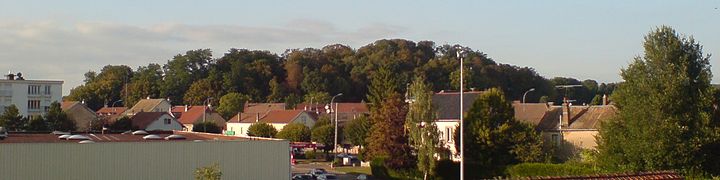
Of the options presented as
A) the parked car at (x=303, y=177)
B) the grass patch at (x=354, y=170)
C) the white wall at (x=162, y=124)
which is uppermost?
the white wall at (x=162, y=124)

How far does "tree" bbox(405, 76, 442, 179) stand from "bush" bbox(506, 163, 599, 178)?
5.36 meters

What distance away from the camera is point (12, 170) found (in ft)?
109

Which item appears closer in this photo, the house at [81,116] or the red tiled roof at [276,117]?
the house at [81,116]

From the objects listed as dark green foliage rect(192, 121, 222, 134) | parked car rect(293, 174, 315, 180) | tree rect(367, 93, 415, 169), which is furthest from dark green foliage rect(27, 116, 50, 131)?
tree rect(367, 93, 415, 169)

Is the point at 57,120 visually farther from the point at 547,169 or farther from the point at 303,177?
the point at 547,169

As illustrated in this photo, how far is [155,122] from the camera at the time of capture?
272ft

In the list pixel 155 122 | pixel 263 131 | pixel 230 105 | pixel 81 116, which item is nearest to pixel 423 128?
pixel 263 131

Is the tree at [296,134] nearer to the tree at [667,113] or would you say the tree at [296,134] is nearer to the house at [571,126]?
the house at [571,126]

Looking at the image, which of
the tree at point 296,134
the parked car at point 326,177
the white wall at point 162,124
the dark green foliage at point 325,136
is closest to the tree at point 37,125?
the white wall at point 162,124

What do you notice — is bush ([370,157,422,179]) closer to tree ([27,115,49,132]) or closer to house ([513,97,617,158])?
house ([513,97,617,158])

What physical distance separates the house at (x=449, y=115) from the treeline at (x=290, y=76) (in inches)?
2426

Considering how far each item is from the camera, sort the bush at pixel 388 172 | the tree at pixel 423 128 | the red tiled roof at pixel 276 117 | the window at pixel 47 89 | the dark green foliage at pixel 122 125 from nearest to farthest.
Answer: the tree at pixel 423 128, the bush at pixel 388 172, the dark green foliage at pixel 122 125, the window at pixel 47 89, the red tiled roof at pixel 276 117

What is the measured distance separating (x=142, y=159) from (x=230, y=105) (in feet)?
256

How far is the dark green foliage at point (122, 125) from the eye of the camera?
252 feet
